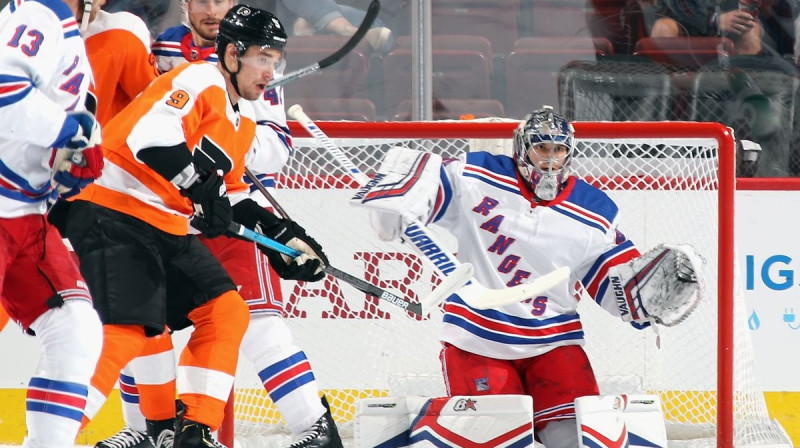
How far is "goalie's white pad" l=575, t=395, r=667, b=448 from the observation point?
291 centimetres

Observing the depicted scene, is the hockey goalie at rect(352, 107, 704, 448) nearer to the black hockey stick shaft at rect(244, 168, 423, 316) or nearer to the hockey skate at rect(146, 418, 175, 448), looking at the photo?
the black hockey stick shaft at rect(244, 168, 423, 316)

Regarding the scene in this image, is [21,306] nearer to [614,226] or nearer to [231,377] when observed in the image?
[231,377]

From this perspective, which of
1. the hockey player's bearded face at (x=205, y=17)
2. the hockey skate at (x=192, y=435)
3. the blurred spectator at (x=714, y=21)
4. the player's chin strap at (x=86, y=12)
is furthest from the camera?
the blurred spectator at (x=714, y=21)

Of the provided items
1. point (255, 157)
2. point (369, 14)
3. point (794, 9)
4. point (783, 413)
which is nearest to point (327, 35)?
point (369, 14)

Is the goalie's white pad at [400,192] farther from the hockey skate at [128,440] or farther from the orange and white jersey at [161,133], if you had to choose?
the hockey skate at [128,440]

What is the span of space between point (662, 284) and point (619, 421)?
0.33m

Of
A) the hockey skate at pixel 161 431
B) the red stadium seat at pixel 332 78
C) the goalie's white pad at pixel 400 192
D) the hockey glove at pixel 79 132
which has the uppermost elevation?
the red stadium seat at pixel 332 78

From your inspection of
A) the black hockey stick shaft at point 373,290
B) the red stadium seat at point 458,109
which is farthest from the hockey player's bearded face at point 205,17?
the red stadium seat at point 458,109

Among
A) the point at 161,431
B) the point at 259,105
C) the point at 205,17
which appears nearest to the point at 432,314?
the point at 259,105

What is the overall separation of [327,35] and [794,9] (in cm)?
144

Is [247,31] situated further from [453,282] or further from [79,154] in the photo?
[453,282]

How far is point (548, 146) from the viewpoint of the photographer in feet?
10.1

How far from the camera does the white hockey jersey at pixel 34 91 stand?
2469mm

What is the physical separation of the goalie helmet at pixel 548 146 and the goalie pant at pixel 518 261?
0.04m
